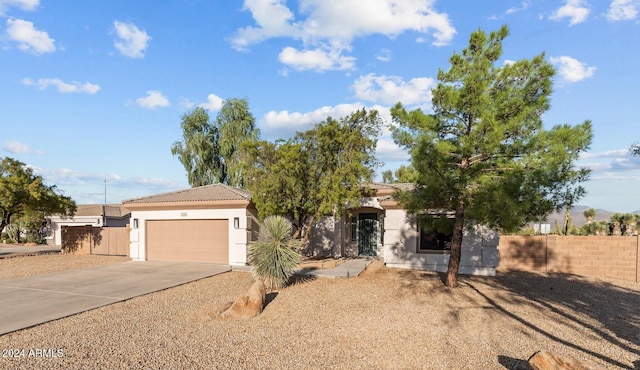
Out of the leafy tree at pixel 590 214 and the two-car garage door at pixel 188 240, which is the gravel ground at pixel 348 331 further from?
the leafy tree at pixel 590 214

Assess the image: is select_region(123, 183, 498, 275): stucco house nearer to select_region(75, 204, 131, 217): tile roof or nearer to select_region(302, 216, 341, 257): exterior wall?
select_region(302, 216, 341, 257): exterior wall

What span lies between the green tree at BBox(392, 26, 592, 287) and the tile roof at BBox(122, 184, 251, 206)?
849 cm

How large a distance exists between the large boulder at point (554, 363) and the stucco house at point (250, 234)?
360 inches

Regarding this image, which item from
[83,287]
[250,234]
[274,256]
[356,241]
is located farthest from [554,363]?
[356,241]

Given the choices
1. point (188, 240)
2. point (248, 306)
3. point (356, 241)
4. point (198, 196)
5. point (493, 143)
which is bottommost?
point (248, 306)

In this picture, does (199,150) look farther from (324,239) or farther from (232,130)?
(324,239)

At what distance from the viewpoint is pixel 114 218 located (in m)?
33.2

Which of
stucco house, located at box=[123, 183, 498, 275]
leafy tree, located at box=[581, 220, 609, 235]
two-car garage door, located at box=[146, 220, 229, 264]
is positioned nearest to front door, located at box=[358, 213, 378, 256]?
stucco house, located at box=[123, 183, 498, 275]

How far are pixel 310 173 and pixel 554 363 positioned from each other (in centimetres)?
976

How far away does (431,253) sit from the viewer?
14.8 metres

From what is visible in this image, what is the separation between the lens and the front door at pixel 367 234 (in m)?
18.6

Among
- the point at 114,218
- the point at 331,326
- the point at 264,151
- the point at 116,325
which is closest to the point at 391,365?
the point at 331,326

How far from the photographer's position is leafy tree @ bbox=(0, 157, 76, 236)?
18219mm

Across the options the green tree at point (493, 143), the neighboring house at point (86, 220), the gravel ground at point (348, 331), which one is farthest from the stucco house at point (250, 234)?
the neighboring house at point (86, 220)
